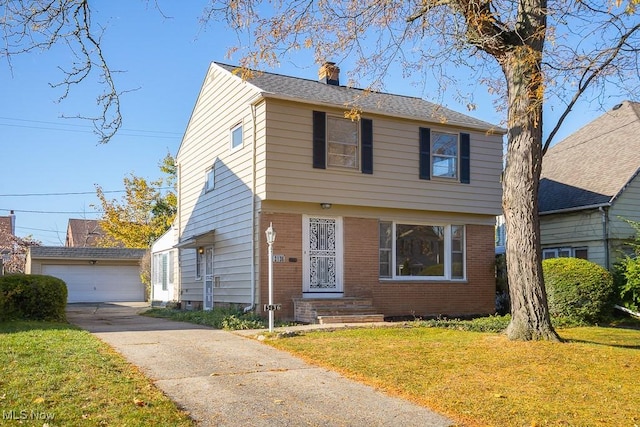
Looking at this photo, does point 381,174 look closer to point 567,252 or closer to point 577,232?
point 577,232

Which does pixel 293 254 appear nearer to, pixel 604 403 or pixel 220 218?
pixel 220 218

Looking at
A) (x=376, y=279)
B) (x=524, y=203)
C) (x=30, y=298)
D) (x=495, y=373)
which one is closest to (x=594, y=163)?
(x=376, y=279)

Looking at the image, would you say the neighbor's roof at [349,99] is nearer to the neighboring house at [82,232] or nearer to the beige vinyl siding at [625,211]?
the beige vinyl siding at [625,211]

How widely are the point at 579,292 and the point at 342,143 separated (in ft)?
22.2

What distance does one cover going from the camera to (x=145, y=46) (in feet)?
23.4

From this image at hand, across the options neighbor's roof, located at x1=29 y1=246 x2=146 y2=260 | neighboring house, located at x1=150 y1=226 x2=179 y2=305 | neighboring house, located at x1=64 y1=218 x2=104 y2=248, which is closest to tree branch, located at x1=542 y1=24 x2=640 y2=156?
neighboring house, located at x1=150 y1=226 x2=179 y2=305

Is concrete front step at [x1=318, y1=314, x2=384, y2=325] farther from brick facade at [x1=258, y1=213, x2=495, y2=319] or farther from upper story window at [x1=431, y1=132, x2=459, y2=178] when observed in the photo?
upper story window at [x1=431, y1=132, x2=459, y2=178]

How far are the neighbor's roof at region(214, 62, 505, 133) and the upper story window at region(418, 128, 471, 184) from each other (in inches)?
17.3

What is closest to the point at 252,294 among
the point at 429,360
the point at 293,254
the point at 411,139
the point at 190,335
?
the point at 293,254

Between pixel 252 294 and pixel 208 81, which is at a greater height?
pixel 208 81

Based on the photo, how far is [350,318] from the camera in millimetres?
14195

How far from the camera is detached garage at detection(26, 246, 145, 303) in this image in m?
31.8

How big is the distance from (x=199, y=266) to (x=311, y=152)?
651cm

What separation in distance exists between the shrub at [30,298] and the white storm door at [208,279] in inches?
178
